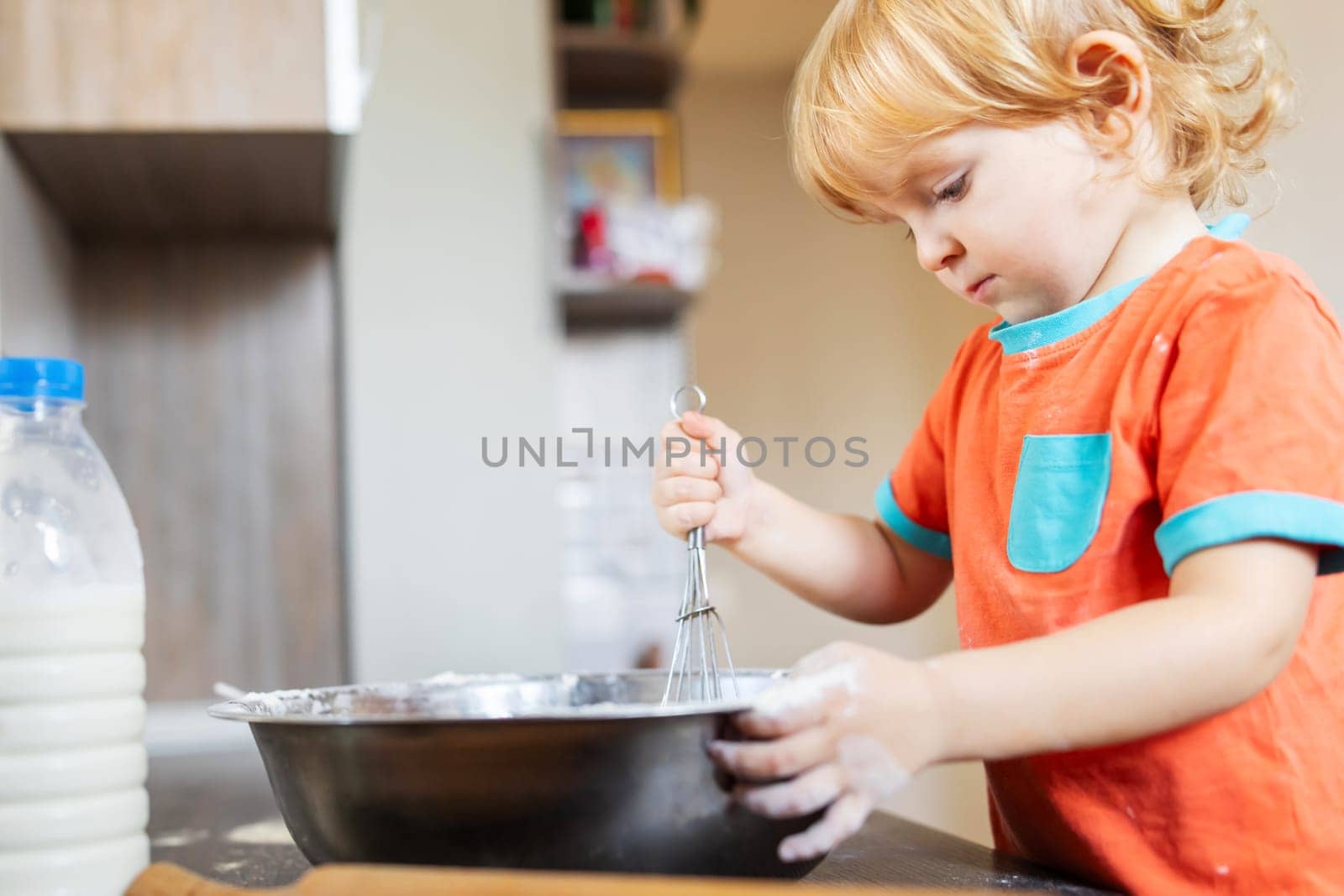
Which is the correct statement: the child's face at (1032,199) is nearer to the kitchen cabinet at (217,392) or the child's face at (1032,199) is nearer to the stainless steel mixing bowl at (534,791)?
the stainless steel mixing bowl at (534,791)

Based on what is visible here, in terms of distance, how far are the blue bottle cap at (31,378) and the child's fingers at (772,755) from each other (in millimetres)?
323

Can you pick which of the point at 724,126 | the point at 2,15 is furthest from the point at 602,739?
the point at 724,126

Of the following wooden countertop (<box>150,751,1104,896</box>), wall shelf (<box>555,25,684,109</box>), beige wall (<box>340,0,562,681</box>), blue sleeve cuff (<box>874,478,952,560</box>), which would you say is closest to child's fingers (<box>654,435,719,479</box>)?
blue sleeve cuff (<box>874,478,952,560</box>)

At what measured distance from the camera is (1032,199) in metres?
0.60

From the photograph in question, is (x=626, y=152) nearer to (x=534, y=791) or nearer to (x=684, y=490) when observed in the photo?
(x=684, y=490)

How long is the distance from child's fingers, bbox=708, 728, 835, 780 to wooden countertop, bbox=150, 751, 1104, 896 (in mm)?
124

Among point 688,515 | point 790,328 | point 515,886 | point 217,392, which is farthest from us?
point 790,328

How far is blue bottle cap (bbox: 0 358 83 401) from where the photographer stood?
0.51m

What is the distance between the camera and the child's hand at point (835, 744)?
41 centimetres

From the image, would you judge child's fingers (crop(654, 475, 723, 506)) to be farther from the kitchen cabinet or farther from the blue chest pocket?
the kitchen cabinet

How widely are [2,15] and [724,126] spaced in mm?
2897

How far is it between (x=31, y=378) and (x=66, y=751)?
0.51ft

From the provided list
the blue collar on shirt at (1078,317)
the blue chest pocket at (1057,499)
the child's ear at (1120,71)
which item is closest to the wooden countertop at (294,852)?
the blue chest pocket at (1057,499)

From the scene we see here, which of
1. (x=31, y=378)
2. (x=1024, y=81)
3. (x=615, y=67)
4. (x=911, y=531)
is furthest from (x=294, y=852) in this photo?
(x=615, y=67)
